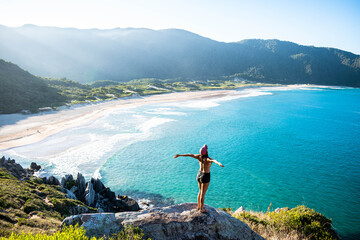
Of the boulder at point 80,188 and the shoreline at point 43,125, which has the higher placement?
the shoreline at point 43,125

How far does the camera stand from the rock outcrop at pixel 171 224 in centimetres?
648

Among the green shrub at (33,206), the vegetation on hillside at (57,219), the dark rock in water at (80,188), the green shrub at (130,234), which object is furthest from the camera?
the dark rock in water at (80,188)

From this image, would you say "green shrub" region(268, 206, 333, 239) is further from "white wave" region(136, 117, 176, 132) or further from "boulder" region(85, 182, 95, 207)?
"white wave" region(136, 117, 176, 132)

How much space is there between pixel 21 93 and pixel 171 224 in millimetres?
66059

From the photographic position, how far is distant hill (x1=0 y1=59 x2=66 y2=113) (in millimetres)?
48312

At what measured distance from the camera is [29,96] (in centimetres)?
5512

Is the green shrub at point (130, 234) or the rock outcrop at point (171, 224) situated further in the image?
the rock outcrop at point (171, 224)

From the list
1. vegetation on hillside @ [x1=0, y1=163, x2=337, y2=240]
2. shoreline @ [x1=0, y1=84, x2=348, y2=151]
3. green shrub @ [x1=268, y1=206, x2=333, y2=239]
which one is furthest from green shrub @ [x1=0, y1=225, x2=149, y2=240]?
shoreline @ [x1=0, y1=84, x2=348, y2=151]

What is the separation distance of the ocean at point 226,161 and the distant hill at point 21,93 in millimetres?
20953

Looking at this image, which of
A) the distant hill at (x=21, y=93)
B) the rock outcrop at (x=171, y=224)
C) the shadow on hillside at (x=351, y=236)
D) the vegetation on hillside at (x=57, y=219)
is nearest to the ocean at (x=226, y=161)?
the shadow on hillside at (x=351, y=236)

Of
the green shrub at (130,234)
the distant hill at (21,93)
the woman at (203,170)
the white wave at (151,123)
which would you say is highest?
the distant hill at (21,93)

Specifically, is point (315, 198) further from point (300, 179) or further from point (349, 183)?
point (349, 183)

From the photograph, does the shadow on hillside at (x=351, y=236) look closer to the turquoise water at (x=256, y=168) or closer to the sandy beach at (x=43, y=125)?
the turquoise water at (x=256, y=168)

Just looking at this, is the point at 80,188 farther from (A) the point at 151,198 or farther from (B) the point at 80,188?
(A) the point at 151,198
